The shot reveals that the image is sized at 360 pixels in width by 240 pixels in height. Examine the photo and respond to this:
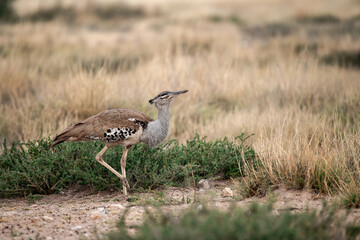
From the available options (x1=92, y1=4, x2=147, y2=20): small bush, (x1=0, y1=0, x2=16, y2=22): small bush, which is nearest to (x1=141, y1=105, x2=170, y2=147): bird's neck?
(x1=0, y1=0, x2=16, y2=22): small bush

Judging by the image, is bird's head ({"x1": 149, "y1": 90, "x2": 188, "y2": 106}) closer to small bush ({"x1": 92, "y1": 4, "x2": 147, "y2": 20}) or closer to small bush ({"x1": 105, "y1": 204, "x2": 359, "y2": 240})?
small bush ({"x1": 105, "y1": 204, "x2": 359, "y2": 240})

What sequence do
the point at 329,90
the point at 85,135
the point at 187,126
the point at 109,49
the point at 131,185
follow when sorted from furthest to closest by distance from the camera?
the point at 109,49, the point at 329,90, the point at 187,126, the point at 131,185, the point at 85,135

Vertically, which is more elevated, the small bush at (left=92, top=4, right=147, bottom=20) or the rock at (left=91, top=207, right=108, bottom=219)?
the small bush at (left=92, top=4, right=147, bottom=20)

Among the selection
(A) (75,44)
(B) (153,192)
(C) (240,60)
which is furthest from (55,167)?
(A) (75,44)

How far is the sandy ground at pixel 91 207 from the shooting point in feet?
12.6

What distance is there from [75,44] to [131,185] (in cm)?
1036

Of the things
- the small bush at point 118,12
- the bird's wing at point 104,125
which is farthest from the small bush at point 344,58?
the small bush at point 118,12

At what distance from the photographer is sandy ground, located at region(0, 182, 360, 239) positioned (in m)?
3.83

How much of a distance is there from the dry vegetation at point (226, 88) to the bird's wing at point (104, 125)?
1.29 m

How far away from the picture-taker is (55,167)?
17.0ft

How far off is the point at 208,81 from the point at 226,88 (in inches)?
20.4

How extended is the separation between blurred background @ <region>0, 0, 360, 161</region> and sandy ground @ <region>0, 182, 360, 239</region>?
22.5 inches

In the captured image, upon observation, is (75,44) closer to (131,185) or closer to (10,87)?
(10,87)

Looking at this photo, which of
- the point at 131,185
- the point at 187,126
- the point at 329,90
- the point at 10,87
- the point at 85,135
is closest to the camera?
the point at 85,135
